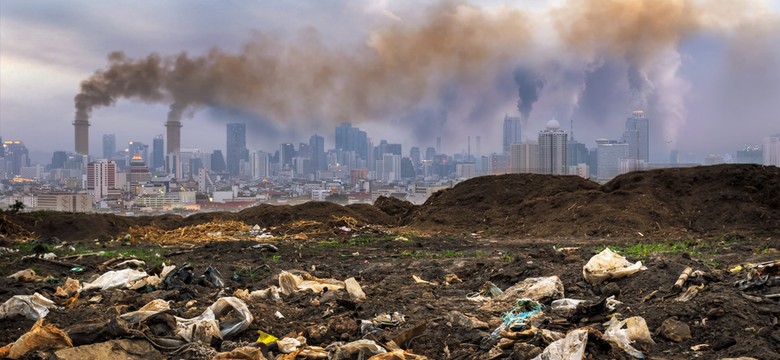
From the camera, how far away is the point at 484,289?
8.62 meters

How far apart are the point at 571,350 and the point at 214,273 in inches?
231

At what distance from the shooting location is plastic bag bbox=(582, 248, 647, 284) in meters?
8.16

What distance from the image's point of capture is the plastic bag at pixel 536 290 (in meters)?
7.69

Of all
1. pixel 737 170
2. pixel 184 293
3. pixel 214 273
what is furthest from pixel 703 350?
pixel 737 170

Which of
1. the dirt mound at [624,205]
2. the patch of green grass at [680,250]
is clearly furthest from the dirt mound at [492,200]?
the patch of green grass at [680,250]

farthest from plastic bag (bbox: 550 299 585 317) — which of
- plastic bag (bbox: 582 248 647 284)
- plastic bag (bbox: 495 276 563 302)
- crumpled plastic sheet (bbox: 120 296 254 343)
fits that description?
crumpled plastic sheet (bbox: 120 296 254 343)

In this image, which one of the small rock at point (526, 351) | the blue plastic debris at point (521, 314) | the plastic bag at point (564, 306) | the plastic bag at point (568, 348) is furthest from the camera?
the plastic bag at point (564, 306)

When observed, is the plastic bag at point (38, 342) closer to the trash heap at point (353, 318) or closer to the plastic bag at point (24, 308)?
the trash heap at point (353, 318)

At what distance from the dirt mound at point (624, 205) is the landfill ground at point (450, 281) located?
0.29 feet

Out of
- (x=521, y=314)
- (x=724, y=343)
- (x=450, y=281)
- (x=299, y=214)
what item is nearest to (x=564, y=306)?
(x=521, y=314)

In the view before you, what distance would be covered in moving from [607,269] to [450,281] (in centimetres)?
230

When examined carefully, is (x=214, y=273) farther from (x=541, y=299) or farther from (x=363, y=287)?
(x=541, y=299)

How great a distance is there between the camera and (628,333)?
5.92 meters

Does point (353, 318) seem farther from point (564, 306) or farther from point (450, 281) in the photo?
point (450, 281)
